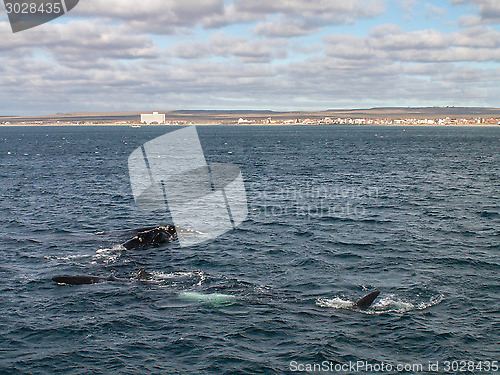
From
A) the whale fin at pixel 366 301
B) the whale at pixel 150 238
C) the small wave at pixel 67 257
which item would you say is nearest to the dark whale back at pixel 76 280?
the small wave at pixel 67 257

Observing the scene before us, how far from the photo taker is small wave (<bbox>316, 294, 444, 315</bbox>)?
979 inches

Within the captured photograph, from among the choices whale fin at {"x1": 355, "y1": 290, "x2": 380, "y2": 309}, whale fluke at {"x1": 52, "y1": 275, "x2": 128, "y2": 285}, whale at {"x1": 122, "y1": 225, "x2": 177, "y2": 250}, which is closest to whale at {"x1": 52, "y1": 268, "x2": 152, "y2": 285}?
whale fluke at {"x1": 52, "y1": 275, "x2": 128, "y2": 285}

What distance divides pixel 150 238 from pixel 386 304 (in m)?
20.0

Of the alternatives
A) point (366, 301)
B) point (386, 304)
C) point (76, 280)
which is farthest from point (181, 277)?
point (386, 304)

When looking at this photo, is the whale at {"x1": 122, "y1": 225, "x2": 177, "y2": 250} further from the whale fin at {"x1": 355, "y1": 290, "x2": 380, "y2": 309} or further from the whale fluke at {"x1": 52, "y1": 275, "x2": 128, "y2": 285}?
the whale fin at {"x1": 355, "y1": 290, "x2": 380, "y2": 309}

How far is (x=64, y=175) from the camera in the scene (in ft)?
286

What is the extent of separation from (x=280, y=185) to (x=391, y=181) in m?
18.0

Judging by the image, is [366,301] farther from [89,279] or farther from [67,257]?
[67,257]

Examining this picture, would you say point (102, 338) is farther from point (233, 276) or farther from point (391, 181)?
point (391, 181)

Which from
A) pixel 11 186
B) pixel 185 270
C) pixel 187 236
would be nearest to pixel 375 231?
pixel 187 236

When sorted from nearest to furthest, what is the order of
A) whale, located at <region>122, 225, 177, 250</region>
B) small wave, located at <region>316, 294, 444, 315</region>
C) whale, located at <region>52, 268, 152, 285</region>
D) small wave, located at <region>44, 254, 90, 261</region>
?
small wave, located at <region>316, 294, 444, 315</region>, whale, located at <region>52, 268, 152, 285</region>, small wave, located at <region>44, 254, 90, 261</region>, whale, located at <region>122, 225, 177, 250</region>

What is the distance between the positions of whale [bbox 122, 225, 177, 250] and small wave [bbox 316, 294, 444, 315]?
1658 centimetres

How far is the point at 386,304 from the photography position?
83.9 feet

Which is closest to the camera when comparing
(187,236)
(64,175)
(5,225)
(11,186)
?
(187,236)
